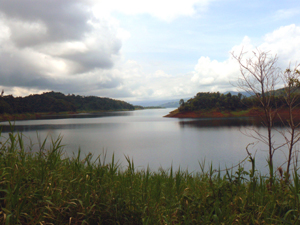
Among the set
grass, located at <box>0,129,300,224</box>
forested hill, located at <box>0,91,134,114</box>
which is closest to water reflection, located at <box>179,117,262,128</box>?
grass, located at <box>0,129,300,224</box>

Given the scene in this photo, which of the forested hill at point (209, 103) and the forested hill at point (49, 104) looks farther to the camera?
the forested hill at point (49, 104)

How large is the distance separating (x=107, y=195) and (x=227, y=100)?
76672 mm

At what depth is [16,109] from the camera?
8325 centimetres

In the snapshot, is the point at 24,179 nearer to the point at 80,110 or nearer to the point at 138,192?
the point at 138,192

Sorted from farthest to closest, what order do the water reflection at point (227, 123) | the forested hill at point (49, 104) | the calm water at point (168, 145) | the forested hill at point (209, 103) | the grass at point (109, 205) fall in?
the forested hill at point (49, 104)
the forested hill at point (209, 103)
the water reflection at point (227, 123)
the calm water at point (168, 145)
the grass at point (109, 205)

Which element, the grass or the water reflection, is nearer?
the grass

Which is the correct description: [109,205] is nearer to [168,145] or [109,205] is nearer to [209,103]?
[168,145]

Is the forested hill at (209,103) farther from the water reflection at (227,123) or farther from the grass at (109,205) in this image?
the grass at (109,205)

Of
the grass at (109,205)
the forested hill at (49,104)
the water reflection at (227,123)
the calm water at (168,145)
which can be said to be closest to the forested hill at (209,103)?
the water reflection at (227,123)

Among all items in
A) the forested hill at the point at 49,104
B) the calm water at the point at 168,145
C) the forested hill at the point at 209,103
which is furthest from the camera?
the forested hill at the point at 49,104

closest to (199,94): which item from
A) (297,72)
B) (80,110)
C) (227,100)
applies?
(227,100)

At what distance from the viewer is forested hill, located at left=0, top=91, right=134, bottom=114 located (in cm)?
8038

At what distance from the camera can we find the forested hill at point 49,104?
80.4 meters

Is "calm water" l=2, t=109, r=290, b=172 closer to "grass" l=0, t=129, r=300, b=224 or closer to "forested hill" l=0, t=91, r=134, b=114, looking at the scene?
"grass" l=0, t=129, r=300, b=224
